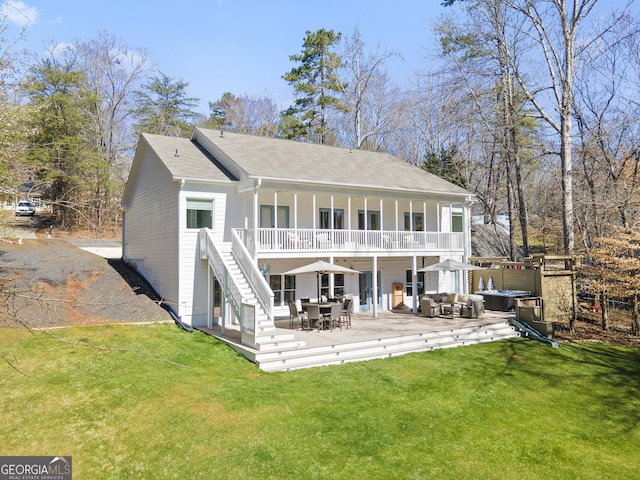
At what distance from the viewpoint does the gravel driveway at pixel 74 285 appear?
1377cm

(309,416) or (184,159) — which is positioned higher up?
(184,159)

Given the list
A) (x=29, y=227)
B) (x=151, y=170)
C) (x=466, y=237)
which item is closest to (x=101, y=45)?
(x=29, y=227)

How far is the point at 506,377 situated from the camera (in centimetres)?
1145

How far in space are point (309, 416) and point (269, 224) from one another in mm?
10220

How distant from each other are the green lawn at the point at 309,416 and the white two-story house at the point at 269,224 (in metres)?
3.01

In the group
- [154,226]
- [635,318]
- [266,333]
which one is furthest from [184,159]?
[635,318]

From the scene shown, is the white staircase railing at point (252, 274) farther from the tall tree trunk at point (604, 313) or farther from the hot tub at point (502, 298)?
the tall tree trunk at point (604, 313)

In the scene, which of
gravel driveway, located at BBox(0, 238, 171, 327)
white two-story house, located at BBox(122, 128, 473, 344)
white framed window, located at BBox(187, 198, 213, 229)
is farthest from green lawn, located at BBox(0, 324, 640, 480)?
white framed window, located at BBox(187, 198, 213, 229)

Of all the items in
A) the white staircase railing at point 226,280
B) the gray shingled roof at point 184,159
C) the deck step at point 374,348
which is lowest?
the deck step at point 374,348

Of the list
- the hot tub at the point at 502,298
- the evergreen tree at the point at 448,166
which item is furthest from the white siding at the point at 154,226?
the evergreen tree at the point at 448,166

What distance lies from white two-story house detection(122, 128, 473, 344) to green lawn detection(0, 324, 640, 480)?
3.01m

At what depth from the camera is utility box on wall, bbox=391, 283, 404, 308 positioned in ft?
67.6

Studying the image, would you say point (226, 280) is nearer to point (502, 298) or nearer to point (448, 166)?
point (502, 298)

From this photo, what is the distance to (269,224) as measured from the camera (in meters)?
17.5
